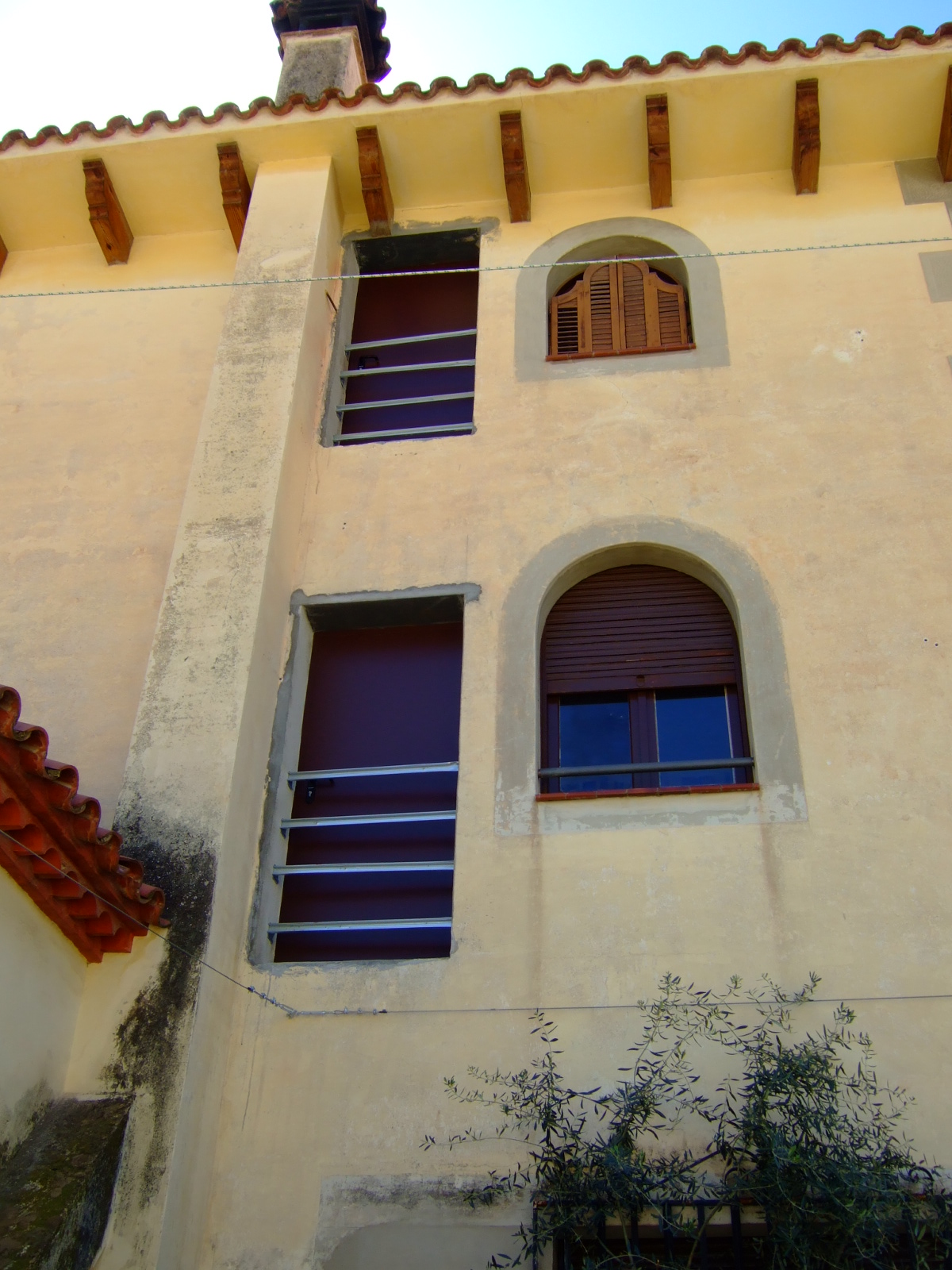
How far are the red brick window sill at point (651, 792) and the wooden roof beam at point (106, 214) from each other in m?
6.76

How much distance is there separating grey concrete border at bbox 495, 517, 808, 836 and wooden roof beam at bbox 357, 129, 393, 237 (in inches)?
157

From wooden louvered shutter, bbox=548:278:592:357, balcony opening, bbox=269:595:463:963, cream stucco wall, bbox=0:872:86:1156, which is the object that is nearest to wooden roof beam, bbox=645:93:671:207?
wooden louvered shutter, bbox=548:278:592:357

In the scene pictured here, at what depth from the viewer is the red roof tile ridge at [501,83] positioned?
392 inches

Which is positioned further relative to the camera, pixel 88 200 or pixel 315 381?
pixel 88 200

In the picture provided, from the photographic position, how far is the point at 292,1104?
249 inches

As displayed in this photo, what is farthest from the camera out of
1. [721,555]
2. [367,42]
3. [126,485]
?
[367,42]

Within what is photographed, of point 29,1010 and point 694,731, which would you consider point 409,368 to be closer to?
point 694,731

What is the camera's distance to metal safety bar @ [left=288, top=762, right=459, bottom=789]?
295 inches

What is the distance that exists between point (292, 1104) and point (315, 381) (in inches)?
212

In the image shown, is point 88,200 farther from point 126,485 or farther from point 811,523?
point 811,523

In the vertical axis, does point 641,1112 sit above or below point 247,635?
below

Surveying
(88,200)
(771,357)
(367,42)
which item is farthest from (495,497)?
(367,42)

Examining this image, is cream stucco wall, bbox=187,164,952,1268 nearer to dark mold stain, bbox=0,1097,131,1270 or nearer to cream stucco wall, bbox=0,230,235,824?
dark mold stain, bbox=0,1097,131,1270

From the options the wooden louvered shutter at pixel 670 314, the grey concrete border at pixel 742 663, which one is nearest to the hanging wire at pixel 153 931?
the grey concrete border at pixel 742 663
